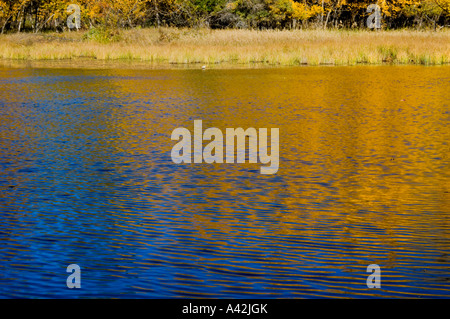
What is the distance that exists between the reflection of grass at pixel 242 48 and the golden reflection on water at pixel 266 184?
14.1 m

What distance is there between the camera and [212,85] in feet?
93.4

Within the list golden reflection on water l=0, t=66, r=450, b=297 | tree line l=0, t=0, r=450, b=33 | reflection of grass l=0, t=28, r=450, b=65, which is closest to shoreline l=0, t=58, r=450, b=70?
reflection of grass l=0, t=28, r=450, b=65

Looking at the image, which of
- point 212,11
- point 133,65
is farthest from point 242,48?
point 212,11

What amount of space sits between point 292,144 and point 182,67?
23.8 metres

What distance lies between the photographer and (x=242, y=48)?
40875mm

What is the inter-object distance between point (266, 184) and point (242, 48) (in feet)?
100

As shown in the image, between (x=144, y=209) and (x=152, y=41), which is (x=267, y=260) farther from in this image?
(x=152, y=41)

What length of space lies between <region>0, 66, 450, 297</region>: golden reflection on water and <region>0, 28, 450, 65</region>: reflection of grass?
14.1m

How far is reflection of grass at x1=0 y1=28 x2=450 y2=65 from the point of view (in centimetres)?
3812

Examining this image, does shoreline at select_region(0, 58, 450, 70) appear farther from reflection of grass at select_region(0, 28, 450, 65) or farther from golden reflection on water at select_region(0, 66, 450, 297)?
golden reflection on water at select_region(0, 66, 450, 297)

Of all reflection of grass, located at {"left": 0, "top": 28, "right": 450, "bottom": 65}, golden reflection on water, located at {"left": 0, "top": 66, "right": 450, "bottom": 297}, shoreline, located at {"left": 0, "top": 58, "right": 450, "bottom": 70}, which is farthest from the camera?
reflection of grass, located at {"left": 0, "top": 28, "right": 450, "bottom": 65}

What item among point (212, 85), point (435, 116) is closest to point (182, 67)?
point (212, 85)

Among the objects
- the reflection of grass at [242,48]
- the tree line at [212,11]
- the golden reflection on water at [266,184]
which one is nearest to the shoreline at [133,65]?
the reflection of grass at [242,48]

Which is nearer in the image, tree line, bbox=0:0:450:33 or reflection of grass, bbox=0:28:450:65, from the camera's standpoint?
reflection of grass, bbox=0:28:450:65
